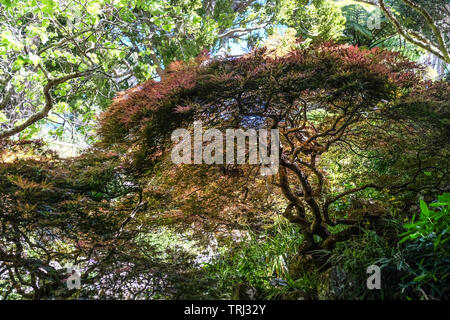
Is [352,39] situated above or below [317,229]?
above

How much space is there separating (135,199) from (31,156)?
87cm

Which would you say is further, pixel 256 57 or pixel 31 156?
pixel 31 156

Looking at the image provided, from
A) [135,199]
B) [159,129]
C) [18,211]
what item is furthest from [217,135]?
[18,211]

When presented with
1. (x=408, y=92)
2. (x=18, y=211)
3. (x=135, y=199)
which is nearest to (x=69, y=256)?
(x=18, y=211)

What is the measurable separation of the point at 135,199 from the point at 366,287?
1904mm

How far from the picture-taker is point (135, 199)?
2.87m

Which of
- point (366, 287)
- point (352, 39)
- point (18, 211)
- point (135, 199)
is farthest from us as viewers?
point (352, 39)

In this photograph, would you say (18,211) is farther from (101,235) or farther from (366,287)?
(366,287)
